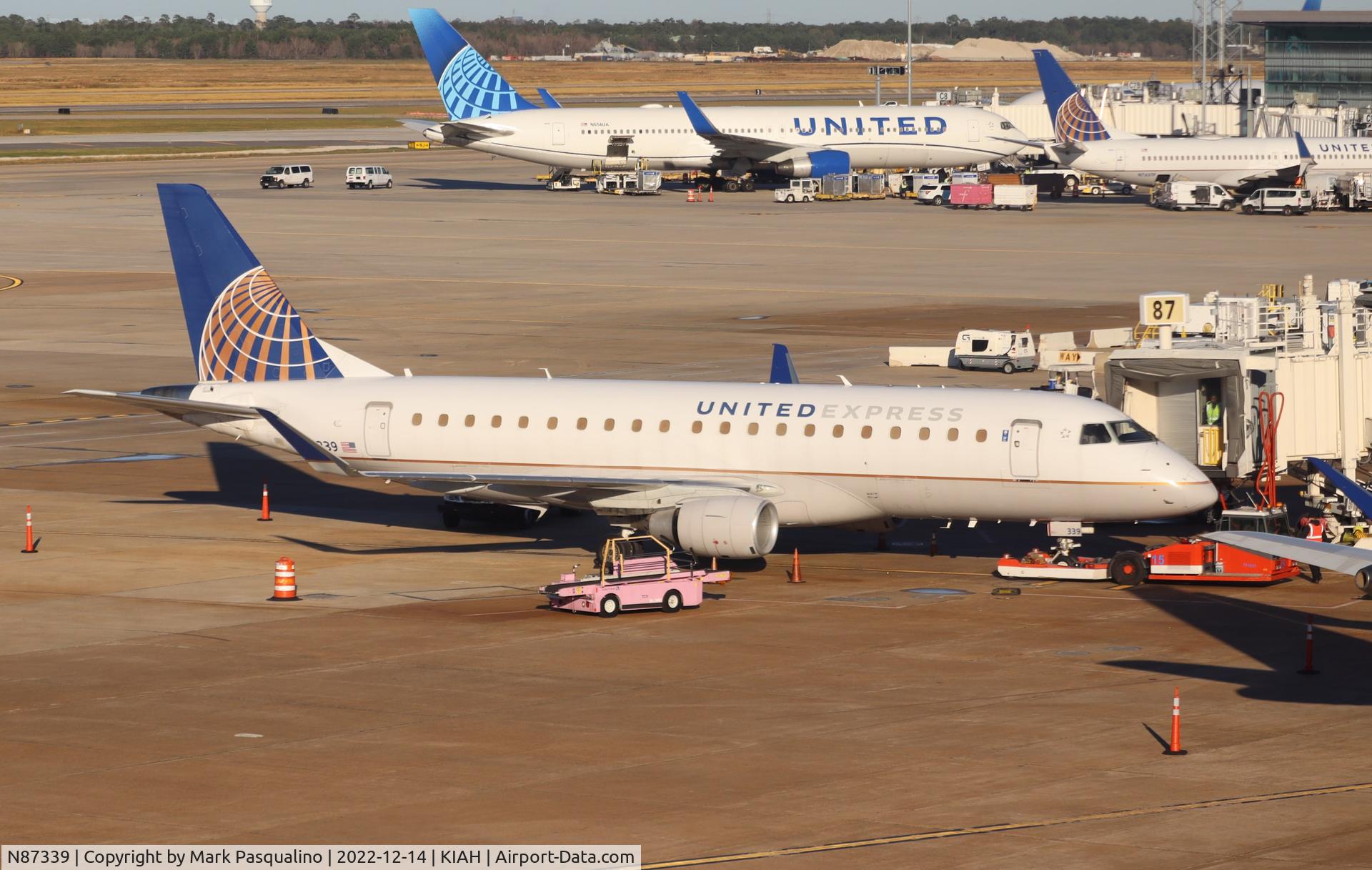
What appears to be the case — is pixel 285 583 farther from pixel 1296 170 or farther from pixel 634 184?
pixel 634 184

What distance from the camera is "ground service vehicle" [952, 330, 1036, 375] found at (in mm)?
72312

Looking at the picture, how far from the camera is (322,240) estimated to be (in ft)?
397

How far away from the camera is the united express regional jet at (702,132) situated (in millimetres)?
152500

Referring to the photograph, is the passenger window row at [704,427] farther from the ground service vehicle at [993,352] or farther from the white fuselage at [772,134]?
the white fuselage at [772,134]

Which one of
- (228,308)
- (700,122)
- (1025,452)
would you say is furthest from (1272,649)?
(700,122)

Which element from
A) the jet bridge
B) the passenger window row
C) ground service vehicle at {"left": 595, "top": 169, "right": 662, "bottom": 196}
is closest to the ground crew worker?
the jet bridge

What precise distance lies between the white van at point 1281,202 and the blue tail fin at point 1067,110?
41.0ft

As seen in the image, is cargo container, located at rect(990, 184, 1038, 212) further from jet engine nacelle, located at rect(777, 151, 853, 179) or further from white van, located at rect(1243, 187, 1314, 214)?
jet engine nacelle, located at rect(777, 151, 853, 179)

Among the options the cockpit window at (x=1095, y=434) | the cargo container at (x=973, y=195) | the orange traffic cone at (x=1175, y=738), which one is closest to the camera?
the orange traffic cone at (x=1175, y=738)

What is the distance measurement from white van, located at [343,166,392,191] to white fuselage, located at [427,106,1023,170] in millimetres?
6513

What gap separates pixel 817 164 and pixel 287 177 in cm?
4317

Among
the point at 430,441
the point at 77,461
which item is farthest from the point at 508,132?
the point at 430,441

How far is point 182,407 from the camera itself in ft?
148

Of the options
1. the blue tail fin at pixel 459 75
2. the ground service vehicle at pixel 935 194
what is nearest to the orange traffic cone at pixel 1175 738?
the ground service vehicle at pixel 935 194
